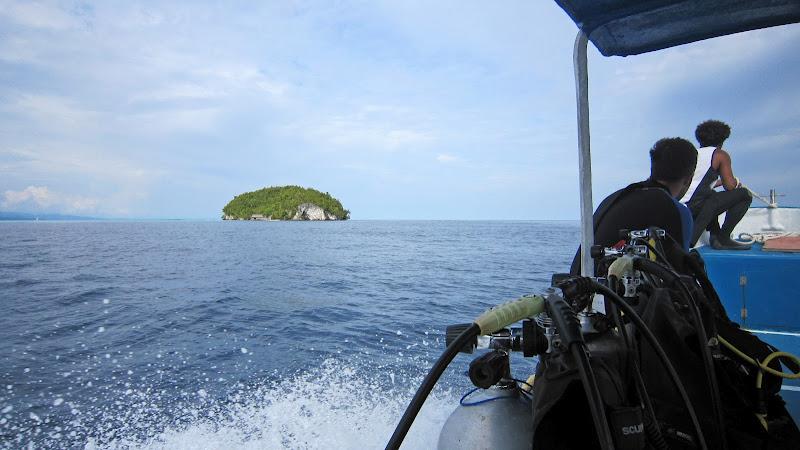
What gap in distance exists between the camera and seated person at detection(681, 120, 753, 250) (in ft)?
13.3

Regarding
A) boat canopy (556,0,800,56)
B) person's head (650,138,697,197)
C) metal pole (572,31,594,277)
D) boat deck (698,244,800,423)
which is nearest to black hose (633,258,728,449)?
metal pole (572,31,594,277)

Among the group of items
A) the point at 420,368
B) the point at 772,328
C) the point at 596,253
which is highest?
the point at 596,253

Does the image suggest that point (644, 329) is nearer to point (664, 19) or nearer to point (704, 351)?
point (704, 351)

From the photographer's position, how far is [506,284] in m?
12.8

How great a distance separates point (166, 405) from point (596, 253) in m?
4.57

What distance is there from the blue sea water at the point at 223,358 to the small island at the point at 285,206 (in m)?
105

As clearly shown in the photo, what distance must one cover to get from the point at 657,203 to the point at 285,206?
120 metres

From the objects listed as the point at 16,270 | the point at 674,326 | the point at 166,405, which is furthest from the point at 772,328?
the point at 16,270

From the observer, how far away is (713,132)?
4148 mm

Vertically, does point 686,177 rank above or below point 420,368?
above

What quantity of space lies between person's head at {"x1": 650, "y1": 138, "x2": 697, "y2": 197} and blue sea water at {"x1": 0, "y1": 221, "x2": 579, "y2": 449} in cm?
260

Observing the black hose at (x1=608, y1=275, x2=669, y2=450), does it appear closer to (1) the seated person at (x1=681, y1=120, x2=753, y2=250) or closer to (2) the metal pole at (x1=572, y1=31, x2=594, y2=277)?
(2) the metal pole at (x1=572, y1=31, x2=594, y2=277)

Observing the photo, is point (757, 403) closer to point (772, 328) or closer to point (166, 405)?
point (772, 328)

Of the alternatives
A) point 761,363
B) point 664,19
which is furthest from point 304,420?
point 664,19
